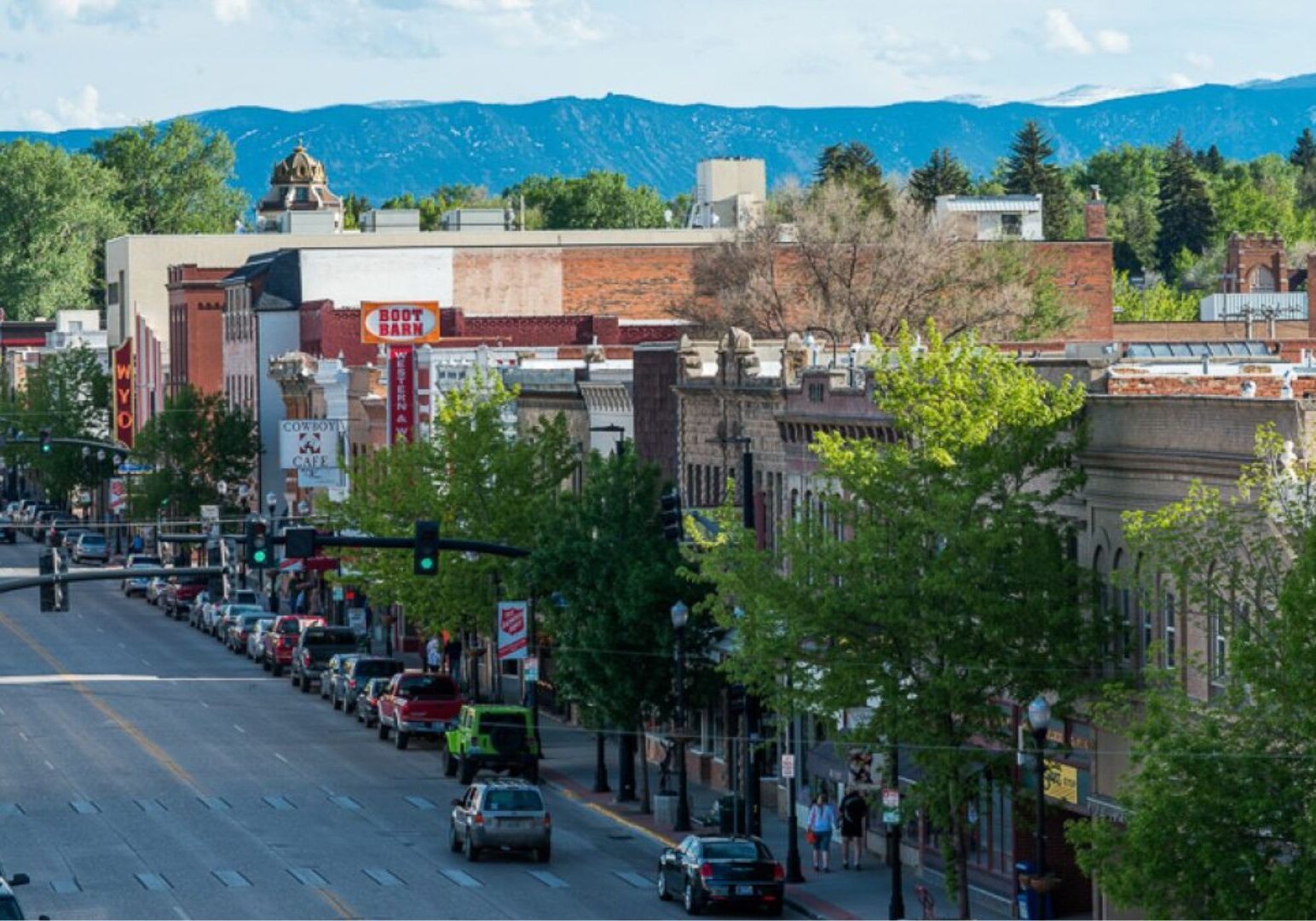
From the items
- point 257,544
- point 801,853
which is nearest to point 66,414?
point 801,853

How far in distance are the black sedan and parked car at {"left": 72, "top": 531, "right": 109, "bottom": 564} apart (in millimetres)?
82106

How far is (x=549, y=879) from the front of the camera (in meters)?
52.7

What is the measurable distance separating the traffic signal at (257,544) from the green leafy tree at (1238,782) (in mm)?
14227

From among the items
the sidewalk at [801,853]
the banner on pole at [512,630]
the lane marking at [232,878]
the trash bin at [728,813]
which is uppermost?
the banner on pole at [512,630]

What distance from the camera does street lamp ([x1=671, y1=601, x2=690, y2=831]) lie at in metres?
56.0

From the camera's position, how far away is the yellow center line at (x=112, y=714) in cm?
6738

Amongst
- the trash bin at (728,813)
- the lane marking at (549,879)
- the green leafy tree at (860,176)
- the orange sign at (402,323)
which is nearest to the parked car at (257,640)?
the orange sign at (402,323)

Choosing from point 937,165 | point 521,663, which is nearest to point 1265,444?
point 521,663

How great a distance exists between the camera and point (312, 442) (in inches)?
4188

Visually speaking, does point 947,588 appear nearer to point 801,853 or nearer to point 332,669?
point 801,853

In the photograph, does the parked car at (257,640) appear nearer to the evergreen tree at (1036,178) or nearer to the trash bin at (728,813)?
the trash bin at (728,813)

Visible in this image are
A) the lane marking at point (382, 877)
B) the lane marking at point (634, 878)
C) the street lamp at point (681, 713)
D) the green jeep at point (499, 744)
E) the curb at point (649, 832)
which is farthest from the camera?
the green jeep at point (499, 744)

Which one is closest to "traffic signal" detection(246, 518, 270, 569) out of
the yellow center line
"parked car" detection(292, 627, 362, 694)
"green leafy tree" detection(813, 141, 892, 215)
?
the yellow center line

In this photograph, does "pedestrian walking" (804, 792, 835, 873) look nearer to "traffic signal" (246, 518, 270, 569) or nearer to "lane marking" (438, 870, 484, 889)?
"lane marking" (438, 870, 484, 889)
